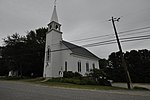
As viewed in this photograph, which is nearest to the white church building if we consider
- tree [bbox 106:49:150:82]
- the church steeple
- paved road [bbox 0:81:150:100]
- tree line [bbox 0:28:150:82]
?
the church steeple

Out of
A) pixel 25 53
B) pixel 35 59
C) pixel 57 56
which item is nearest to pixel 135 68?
pixel 57 56

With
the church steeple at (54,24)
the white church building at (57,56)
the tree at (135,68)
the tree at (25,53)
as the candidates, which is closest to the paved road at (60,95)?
the white church building at (57,56)

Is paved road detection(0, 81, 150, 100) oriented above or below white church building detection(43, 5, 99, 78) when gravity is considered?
below

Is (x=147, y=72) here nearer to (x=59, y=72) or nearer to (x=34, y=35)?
(x=59, y=72)

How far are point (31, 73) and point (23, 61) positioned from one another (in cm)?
640

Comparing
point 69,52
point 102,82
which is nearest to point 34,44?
point 69,52

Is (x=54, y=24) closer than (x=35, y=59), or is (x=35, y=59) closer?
(x=54, y=24)

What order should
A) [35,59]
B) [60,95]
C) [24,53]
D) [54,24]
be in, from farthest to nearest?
[35,59] → [24,53] → [54,24] → [60,95]

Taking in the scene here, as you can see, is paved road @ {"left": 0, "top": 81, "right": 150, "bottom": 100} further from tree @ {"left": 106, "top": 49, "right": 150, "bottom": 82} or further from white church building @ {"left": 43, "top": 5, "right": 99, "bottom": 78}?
tree @ {"left": 106, "top": 49, "right": 150, "bottom": 82}

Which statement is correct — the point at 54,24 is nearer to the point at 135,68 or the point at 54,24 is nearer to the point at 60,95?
the point at 135,68

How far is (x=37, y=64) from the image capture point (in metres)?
38.3

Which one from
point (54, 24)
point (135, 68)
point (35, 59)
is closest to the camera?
point (54, 24)

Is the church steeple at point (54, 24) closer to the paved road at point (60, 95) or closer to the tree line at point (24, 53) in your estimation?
the tree line at point (24, 53)

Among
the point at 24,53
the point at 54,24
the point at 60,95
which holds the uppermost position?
the point at 54,24
